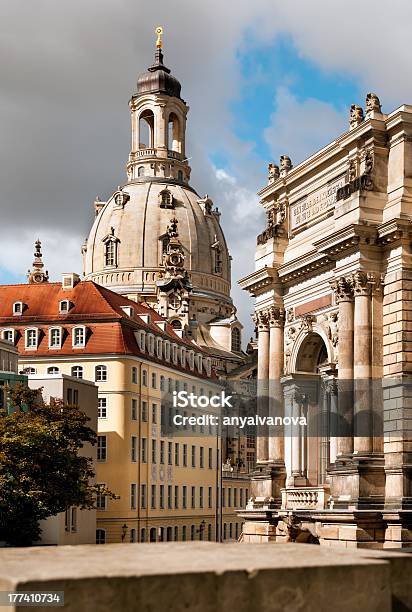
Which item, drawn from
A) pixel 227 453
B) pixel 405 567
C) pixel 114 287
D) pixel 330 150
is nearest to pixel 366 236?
pixel 330 150

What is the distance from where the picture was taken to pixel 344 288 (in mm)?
43281

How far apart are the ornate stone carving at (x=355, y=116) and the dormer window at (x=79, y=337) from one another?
4887 centimetres

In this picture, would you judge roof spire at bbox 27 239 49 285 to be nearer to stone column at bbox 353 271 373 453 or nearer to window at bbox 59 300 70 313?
window at bbox 59 300 70 313

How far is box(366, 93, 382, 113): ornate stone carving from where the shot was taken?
148 ft

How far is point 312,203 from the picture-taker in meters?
50.5

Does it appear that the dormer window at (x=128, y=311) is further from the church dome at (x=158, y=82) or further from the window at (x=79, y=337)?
the church dome at (x=158, y=82)

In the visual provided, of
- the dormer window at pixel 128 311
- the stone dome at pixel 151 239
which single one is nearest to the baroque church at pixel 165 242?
the stone dome at pixel 151 239

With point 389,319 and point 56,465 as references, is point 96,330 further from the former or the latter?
point 389,319

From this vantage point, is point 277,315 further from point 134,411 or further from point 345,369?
point 134,411

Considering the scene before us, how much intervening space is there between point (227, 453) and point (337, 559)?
124 meters

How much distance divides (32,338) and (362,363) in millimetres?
55344

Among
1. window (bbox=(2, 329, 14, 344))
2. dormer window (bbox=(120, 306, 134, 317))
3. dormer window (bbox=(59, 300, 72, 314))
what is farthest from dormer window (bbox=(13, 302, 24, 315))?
dormer window (bbox=(120, 306, 134, 317))

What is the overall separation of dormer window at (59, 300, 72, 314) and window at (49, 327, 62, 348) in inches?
70.9

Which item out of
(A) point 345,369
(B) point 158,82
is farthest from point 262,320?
(B) point 158,82
